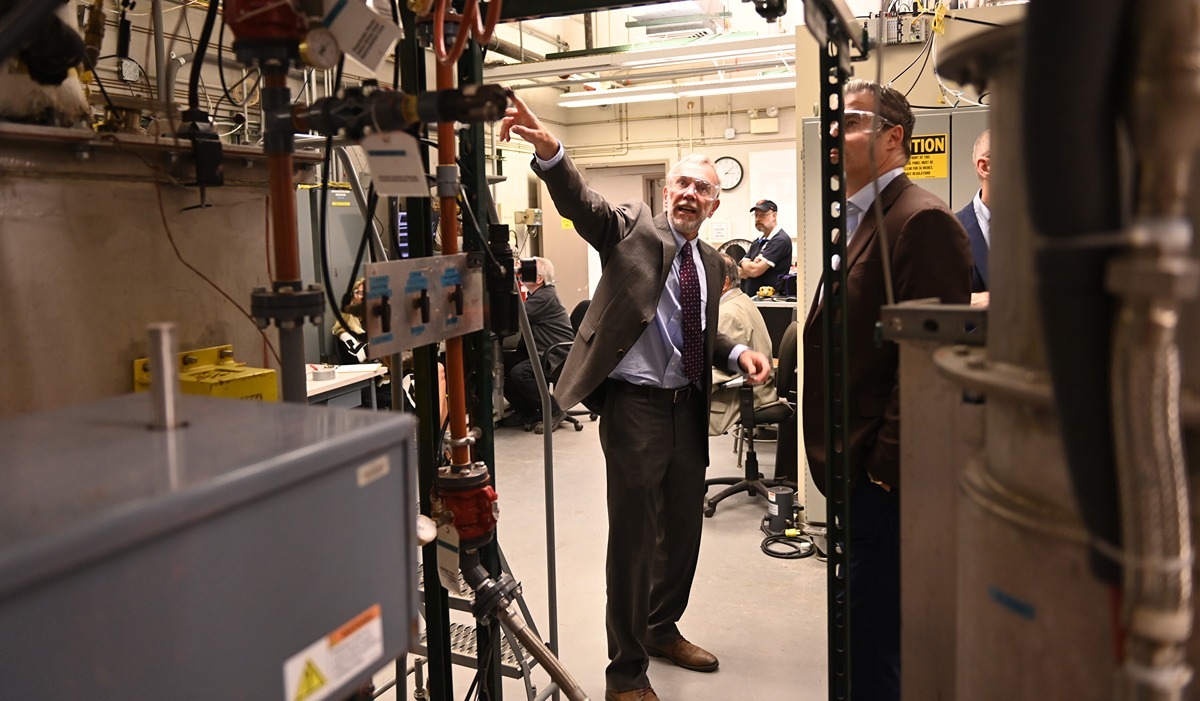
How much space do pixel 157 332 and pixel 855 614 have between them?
1568 mm

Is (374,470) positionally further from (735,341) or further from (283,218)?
(735,341)

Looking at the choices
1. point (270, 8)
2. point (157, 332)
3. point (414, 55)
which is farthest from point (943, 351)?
point (414, 55)

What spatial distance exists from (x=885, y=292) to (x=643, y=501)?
917 mm

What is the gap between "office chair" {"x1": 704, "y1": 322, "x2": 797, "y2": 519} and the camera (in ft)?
12.0

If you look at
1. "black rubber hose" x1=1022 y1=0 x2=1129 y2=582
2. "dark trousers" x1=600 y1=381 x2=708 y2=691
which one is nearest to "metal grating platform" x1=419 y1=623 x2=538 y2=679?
"dark trousers" x1=600 y1=381 x2=708 y2=691

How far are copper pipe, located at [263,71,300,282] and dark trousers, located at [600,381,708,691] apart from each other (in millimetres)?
1417

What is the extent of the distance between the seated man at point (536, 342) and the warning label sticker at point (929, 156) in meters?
2.42

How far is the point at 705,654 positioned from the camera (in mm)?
2498

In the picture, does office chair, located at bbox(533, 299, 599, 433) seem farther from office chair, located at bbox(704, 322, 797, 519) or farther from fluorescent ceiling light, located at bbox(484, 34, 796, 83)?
fluorescent ceiling light, located at bbox(484, 34, 796, 83)

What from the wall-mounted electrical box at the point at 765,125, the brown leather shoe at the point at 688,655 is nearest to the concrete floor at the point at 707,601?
the brown leather shoe at the point at 688,655

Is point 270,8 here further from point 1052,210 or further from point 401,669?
point 401,669

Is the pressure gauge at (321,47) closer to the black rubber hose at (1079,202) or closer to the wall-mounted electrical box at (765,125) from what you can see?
the black rubber hose at (1079,202)

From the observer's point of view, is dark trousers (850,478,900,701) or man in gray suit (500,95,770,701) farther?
man in gray suit (500,95,770,701)

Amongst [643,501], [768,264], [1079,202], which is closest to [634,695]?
[643,501]
